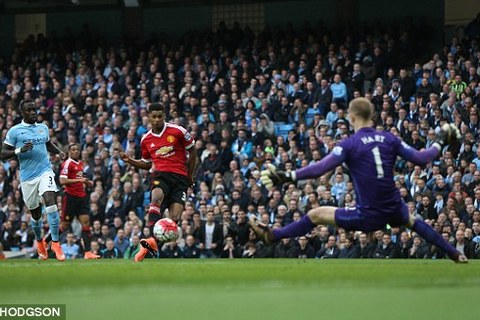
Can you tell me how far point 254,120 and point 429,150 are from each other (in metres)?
14.7

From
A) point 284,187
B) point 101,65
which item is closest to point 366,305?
point 284,187

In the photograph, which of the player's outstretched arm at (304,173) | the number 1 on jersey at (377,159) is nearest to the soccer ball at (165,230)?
the player's outstretched arm at (304,173)

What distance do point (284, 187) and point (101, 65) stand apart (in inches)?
420

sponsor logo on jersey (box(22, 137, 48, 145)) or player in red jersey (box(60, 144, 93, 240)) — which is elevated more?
sponsor logo on jersey (box(22, 137, 48, 145))

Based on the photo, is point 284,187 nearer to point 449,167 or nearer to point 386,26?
point 449,167

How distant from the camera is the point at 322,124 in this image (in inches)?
1021

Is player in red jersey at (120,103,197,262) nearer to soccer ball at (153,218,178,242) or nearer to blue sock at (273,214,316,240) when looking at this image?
soccer ball at (153,218,178,242)

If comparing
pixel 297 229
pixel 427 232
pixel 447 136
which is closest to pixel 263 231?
pixel 297 229

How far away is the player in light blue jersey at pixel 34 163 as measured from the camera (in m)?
17.7

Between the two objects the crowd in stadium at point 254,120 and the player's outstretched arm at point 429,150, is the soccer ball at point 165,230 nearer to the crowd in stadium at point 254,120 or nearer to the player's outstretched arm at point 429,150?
the player's outstretched arm at point 429,150

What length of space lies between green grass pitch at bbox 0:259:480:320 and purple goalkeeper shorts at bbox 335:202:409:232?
53 cm

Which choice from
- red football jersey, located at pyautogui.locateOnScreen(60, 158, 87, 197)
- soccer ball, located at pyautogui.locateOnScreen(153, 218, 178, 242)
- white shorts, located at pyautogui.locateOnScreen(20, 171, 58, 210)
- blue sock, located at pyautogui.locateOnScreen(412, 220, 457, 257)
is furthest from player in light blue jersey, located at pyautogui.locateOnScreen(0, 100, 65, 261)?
blue sock, located at pyautogui.locateOnScreen(412, 220, 457, 257)

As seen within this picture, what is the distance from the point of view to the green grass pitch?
7.86m

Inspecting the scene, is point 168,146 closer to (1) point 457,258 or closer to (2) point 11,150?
(2) point 11,150
